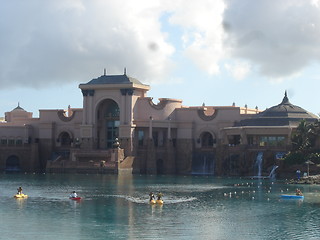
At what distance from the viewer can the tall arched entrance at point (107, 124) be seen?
163875mm

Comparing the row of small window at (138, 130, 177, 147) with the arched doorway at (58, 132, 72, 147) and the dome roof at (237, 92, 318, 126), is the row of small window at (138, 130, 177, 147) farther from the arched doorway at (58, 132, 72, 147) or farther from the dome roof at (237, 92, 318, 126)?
the arched doorway at (58, 132, 72, 147)

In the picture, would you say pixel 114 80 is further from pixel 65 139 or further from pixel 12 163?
pixel 12 163

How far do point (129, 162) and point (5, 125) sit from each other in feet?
109

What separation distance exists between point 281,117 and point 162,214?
252 feet

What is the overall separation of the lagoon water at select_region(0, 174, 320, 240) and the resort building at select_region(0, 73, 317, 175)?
38.2 metres

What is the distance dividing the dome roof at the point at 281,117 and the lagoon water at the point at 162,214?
1494 inches

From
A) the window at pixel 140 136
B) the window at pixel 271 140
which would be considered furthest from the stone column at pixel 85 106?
the window at pixel 271 140

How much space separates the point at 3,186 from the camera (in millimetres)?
109188

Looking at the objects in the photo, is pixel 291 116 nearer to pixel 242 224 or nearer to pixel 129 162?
pixel 129 162

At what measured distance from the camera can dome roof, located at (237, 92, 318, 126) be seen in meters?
143

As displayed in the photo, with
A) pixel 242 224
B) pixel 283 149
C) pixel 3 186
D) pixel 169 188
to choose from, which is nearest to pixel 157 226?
pixel 242 224

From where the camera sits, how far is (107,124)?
164875mm

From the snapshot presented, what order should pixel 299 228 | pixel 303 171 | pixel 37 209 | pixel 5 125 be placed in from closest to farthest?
pixel 299 228
pixel 37 209
pixel 303 171
pixel 5 125

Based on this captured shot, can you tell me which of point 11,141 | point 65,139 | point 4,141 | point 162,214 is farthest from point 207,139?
point 162,214
